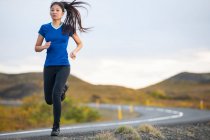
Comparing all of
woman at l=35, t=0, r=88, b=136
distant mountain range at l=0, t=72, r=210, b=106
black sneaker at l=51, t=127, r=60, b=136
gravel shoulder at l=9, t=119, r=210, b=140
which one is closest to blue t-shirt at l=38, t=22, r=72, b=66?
woman at l=35, t=0, r=88, b=136

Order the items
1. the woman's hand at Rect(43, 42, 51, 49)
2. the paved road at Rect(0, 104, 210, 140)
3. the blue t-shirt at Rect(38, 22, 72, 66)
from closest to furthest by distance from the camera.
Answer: the woman's hand at Rect(43, 42, 51, 49)
the blue t-shirt at Rect(38, 22, 72, 66)
the paved road at Rect(0, 104, 210, 140)

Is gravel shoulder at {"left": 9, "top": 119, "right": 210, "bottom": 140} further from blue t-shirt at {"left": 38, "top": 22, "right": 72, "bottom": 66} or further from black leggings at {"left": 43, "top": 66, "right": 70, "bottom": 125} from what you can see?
blue t-shirt at {"left": 38, "top": 22, "right": 72, "bottom": 66}

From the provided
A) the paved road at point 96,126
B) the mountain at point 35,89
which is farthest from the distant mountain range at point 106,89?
the paved road at point 96,126

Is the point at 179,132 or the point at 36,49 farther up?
the point at 36,49

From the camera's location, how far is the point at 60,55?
7953 mm

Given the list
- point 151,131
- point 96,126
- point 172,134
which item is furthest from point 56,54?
point 96,126

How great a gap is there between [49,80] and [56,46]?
566mm

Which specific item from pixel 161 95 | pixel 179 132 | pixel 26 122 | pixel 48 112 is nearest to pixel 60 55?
pixel 179 132

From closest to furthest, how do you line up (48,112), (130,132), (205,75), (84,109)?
(130,132) < (48,112) < (84,109) < (205,75)

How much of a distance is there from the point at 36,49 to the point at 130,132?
2.28 meters

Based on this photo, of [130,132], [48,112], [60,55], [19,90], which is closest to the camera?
[60,55]

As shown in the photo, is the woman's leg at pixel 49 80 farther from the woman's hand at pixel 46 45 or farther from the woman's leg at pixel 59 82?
the woman's hand at pixel 46 45

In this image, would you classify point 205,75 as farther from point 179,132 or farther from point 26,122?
point 179,132

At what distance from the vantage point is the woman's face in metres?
8.02
